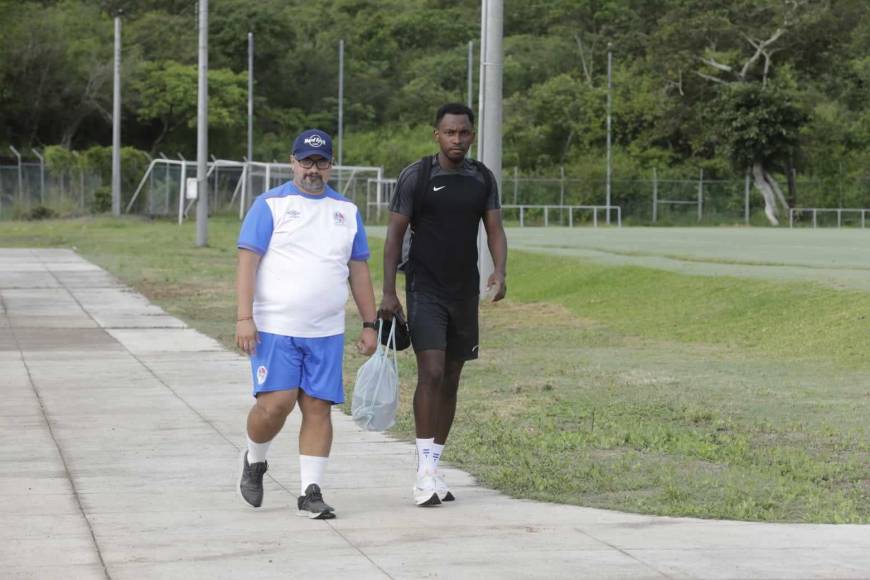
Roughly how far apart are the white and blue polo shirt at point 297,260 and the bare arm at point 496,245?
2.92ft

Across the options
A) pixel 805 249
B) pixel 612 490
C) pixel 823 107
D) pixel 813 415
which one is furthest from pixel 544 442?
pixel 823 107

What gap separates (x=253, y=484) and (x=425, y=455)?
87cm

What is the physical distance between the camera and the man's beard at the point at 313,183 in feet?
25.8

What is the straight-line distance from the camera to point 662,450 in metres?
9.97

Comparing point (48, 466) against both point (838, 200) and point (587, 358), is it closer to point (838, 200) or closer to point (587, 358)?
point (587, 358)

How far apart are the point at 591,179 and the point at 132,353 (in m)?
52.6

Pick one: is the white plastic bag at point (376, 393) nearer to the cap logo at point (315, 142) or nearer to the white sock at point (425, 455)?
the white sock at point (425, 455)

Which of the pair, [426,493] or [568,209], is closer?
[426,493]

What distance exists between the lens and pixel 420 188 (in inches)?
325

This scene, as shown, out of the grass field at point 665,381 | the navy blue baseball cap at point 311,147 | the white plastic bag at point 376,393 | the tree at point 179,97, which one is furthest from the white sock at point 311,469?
the tree at point 179,97

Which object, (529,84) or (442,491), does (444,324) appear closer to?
(442,491)

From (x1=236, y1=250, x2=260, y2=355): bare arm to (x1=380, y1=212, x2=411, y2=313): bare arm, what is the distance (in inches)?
29.7

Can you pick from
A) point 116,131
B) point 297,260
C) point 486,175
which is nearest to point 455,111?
point 486,175

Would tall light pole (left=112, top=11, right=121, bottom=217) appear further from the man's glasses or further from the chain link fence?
the man's glasses
